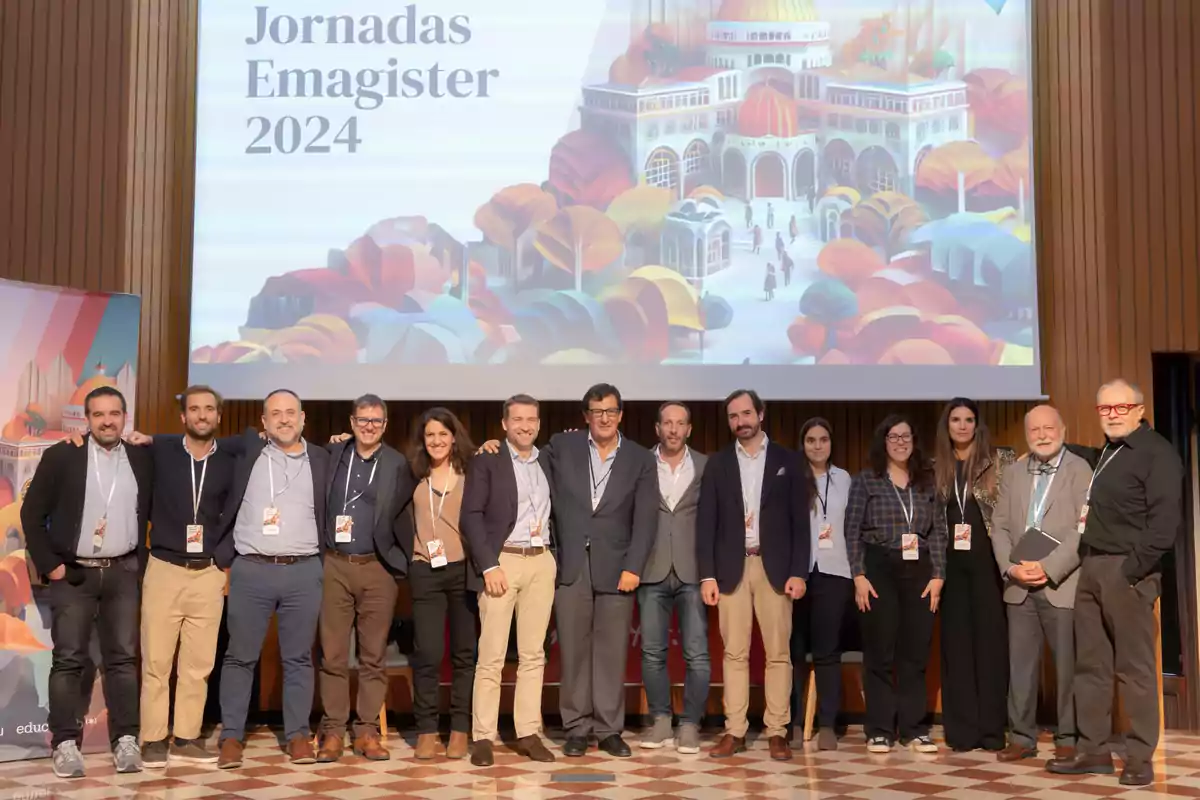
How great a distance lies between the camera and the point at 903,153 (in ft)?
19.4

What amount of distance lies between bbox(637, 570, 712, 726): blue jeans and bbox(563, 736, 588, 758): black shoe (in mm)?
390

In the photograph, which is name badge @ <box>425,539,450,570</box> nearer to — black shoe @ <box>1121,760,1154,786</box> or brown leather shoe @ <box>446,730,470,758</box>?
brown leather shoe @ <box>446,730,470,758</box>

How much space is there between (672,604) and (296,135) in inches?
121

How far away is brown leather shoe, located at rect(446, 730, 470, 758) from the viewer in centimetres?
479

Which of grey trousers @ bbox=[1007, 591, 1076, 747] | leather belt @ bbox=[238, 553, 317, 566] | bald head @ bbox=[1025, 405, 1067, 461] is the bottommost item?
grey trousers @ bbox=[1007, 591, 1076, 747]

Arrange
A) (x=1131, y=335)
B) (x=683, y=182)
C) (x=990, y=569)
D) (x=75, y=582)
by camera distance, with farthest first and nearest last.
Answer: (x=683, y=182)
(x=1131, y=335)
(x=990, y=569)
(x=75, y=582)

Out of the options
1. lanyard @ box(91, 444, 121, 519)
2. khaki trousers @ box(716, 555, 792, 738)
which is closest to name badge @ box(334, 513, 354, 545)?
lanyard @ box(91, 444, 121, 519)

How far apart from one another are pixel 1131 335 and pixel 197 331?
466 centimetres

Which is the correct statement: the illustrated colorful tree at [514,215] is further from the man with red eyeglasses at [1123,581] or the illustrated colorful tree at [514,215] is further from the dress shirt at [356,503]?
the man with red eyeglasses at [1123,581]

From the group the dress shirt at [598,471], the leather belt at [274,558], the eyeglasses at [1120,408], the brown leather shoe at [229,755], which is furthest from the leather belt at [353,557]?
the eyeglasses at [1120,408]

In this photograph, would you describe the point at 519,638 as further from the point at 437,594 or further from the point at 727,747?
the point at 727,747

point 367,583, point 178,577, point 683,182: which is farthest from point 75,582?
point 683,182

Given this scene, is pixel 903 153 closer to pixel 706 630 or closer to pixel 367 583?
pixel 706 630

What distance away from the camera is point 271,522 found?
15.3 feet
